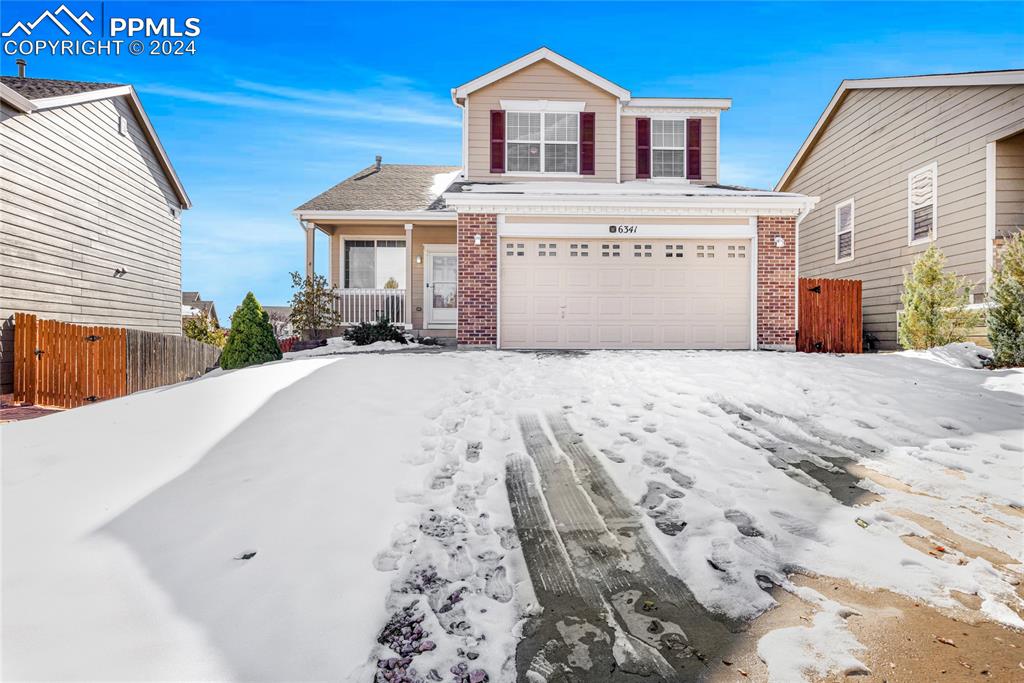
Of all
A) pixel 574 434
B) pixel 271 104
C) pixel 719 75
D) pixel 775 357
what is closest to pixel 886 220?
pixel 719 75

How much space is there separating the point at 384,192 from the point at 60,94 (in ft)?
24.5

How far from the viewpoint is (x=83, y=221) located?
1225cm

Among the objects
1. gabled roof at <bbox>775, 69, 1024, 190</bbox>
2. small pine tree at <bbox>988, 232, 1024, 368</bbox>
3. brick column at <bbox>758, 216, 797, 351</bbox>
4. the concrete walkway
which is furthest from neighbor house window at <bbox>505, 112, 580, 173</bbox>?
the concrete walkway

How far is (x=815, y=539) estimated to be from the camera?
3197 mm

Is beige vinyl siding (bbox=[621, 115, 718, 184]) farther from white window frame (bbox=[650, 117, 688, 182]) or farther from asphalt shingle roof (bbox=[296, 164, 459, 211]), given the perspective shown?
asphalt shingle roof (bbox=[296, 164, 459, 211])

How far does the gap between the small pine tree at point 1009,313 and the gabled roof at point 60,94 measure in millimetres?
17167

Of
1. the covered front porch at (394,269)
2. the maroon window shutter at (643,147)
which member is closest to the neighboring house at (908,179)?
the maroon window shutter at (643,147)

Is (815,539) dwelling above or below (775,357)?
below

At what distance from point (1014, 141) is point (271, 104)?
20.2 metres

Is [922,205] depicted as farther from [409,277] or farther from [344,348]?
[344,348]

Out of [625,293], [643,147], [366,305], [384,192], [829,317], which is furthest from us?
[384,192]

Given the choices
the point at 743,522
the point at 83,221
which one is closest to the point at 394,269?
the point at 83,221

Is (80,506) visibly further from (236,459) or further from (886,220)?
(886,220)

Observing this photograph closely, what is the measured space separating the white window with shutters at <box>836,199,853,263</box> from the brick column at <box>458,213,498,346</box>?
10.2m
